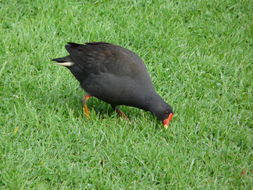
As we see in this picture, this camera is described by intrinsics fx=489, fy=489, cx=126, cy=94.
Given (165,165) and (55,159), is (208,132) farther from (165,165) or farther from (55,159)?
(55,159)

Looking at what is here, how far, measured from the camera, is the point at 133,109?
6168 mm

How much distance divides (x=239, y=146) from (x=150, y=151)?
1.16 m

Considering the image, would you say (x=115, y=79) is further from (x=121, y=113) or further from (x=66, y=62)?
(x=66, y=62)

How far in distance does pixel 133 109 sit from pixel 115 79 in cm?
81

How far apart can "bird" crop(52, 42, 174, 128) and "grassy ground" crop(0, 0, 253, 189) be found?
8.7 inches

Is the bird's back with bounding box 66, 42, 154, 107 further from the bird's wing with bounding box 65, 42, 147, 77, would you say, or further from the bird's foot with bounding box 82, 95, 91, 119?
the bird's foot with bounding box 82, 95, 91, 119

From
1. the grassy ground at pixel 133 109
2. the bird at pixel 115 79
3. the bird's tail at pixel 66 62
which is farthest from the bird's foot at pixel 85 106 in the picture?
the bird's tail at pixel 66 62

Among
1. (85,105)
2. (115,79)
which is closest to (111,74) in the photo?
(115,79)

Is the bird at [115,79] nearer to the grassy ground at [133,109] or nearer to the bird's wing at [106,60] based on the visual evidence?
the bird's wing at [106,60]

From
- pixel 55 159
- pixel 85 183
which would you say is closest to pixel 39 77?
pixel 55 159

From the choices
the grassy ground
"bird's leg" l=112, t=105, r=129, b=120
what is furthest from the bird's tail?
"bird's leg" l=112, t=105, r=129, b=120

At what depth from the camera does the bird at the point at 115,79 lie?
548cm

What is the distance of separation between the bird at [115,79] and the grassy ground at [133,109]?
0.72 ft

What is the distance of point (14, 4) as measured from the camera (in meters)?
7.29
